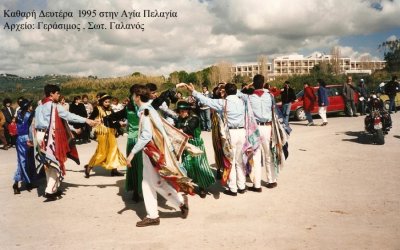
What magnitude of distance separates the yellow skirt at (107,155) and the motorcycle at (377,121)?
7.03m

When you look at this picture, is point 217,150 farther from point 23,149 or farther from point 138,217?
point 23,149

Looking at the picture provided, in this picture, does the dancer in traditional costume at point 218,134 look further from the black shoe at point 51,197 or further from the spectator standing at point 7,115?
the spectator standing at point 7,115

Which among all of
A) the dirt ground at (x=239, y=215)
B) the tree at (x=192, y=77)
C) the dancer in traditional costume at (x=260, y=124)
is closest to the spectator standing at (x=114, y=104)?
the dirt ground at (x=239, y=215)

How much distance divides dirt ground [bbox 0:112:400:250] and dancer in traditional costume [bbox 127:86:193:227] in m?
0.38

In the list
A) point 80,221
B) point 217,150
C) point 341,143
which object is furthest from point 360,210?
point 341,143

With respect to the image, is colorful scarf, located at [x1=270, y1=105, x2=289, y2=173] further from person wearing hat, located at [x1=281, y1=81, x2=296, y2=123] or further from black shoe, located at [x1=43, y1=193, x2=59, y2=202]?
person wearing hat, located at [x1=281, y1=81, x2=296, y2=123]

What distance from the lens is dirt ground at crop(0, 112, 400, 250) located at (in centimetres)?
470

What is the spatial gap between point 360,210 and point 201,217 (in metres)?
2.36

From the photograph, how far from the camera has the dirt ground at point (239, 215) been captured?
15.4ft

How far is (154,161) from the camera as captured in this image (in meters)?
5.29

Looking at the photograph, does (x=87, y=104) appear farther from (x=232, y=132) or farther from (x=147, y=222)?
(x=147, y=222)

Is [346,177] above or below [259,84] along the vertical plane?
below

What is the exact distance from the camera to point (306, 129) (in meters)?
14.7

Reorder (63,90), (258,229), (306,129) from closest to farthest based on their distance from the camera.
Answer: (258,229) → (306,129) → (63,90)
